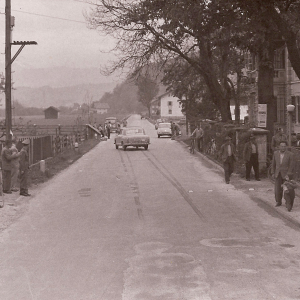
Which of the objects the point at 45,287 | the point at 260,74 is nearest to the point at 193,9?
the point at 260,74

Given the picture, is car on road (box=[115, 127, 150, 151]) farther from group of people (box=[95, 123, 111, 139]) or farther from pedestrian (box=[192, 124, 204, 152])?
group of people (box=[95, 123, 111, 139])

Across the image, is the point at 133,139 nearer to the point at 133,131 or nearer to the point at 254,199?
the point at 133,131

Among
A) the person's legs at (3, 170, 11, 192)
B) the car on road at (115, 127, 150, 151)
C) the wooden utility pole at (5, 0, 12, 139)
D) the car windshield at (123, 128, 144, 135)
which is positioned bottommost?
the person's legs at (3, 170, 11, 192)

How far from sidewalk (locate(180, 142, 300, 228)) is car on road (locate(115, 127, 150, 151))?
52.5 ft

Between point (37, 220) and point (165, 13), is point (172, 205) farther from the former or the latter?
point (165, 13)

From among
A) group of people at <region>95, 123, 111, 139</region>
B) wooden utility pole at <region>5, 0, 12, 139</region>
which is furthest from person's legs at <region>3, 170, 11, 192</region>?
group of people at <region>95, 123, 111, 139</region>

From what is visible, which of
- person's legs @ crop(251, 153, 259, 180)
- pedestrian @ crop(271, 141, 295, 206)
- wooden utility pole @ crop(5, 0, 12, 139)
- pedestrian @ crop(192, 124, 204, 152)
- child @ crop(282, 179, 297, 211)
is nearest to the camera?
child @ crop(282, 179, 297, 211)

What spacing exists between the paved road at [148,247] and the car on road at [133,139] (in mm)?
21529

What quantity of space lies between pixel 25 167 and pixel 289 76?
2661 centimetres

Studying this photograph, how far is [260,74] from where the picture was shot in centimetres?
2392

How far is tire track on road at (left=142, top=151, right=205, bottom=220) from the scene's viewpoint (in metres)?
15.9

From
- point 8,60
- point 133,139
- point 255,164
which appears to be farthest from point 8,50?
point 133,139

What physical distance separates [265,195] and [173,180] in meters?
5.32

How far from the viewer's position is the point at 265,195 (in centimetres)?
1802
